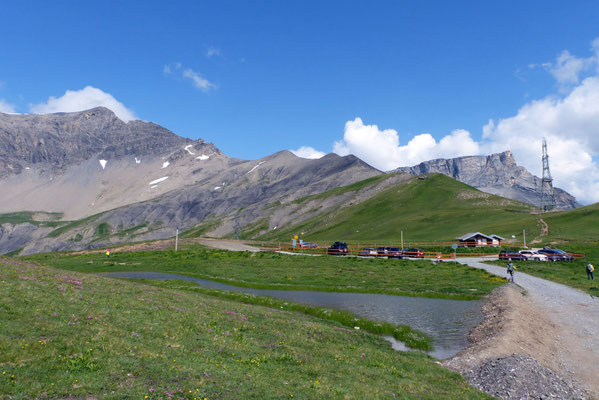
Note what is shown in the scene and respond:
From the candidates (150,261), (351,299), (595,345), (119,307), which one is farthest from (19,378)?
(150,261)

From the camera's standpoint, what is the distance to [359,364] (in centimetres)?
1964

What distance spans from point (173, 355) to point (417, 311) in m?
28.3

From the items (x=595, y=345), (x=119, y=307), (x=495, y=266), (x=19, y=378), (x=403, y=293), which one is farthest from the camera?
(x=495, y=266)

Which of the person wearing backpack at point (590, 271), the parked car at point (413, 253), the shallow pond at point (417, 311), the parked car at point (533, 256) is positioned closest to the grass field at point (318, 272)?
the shallow pond at point (417, 311)

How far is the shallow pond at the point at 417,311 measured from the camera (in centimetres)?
2862

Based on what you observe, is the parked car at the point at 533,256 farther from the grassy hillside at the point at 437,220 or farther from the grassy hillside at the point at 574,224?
the grassy hillside at the point at 437,220

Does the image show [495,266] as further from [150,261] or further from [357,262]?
[150,261]

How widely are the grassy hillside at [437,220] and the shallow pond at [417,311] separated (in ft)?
272

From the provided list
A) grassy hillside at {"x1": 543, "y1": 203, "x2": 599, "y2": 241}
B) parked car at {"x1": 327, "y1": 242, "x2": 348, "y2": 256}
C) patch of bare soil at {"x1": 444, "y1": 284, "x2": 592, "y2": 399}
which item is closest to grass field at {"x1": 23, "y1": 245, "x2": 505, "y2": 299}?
parked car at {"x1": 327, "y1": 242, "x2": 348, "y2": 256}

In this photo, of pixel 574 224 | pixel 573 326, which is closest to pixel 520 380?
pixel 573 326

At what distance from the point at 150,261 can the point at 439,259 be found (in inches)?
2596

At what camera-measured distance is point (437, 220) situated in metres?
152

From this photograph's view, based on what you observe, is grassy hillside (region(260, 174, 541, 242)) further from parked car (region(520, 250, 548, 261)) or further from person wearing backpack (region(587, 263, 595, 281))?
person wearing backpack (region(587, 263, 595, 281))

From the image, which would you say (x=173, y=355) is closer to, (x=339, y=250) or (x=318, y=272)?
(x=318, y=272)
